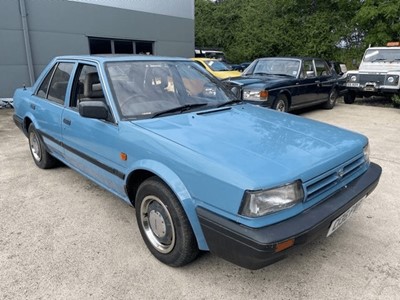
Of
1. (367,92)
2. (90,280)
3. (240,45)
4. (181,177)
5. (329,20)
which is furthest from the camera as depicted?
(240,45)

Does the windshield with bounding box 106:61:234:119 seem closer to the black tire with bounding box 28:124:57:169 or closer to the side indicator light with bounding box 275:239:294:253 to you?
the side indicator light with bounding box 275:239:294:253

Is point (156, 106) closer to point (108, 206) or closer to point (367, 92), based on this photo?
point (108, 206)

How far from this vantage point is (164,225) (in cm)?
257

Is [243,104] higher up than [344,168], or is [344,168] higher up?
[243,104]

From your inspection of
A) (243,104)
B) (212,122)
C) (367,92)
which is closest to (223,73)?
(367,92)

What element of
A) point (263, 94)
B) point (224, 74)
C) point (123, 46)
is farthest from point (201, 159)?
point (123, 46)

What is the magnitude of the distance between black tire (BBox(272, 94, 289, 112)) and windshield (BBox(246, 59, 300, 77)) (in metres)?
0.82

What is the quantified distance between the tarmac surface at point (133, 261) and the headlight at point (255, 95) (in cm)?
356

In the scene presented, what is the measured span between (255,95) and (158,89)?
14.2 feet

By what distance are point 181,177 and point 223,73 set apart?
1062cm

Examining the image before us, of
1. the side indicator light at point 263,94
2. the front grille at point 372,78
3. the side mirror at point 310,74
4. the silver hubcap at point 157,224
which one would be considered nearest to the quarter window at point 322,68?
the side mirror at point 310,74

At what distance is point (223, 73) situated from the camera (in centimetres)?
1239

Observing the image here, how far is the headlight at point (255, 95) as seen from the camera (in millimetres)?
7078

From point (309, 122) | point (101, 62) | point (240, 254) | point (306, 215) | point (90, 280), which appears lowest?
point (90, 280)
